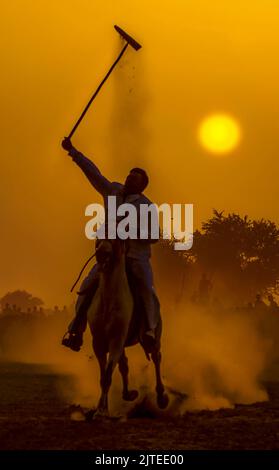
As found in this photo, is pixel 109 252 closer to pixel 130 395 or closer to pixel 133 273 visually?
pixel 133 273

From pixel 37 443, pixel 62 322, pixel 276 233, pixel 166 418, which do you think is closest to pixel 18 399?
pixel 166 418

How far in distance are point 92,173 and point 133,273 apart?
191 centimetres

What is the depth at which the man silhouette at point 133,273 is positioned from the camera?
48.6 ft

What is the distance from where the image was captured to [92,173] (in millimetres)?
15789

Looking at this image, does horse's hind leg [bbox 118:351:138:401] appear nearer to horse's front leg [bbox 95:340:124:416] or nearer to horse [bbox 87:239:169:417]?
horse [bbox 87:239:169:417]

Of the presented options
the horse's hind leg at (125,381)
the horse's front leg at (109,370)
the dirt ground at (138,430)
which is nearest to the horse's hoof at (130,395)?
the horse's hind leg at (125,381)

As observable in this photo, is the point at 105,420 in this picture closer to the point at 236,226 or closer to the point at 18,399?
the point at 18,399

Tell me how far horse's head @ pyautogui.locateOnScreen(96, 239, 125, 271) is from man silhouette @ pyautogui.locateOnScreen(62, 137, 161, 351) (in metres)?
0.37

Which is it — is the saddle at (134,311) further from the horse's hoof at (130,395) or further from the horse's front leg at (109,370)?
the horse's hoof at (130,395)

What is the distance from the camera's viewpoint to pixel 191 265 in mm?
86000

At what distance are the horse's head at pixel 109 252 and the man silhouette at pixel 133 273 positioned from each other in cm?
37

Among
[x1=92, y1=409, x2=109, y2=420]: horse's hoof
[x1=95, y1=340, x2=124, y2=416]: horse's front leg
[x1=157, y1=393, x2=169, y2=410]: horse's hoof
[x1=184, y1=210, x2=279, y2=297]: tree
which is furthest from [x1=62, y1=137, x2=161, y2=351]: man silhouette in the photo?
[x1=184, y1=210, x2=279, y2=297]: tree

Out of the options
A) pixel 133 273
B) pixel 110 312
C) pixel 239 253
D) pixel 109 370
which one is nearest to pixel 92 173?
pixel 133 273
